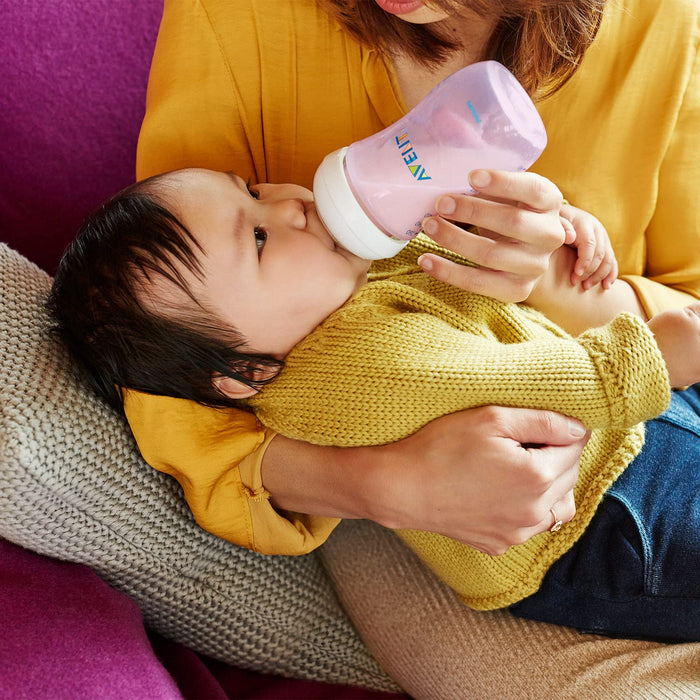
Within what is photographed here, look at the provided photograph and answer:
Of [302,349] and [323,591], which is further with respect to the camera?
[323,591]

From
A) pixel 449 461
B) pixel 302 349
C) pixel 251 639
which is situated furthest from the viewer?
pixel 251 639

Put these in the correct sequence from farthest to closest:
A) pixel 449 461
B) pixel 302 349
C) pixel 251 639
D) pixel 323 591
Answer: pixel 323 591 → pixel 251 639 → pixel 302 349 → pixel 449 461

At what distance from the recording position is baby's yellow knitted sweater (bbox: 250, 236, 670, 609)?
0.89 m

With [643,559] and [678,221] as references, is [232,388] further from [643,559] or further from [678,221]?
[678,221]

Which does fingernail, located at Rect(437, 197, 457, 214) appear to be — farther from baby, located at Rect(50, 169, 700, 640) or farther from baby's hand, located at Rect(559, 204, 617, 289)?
baby's hand, located at Rect(559, 204, 617, 289)

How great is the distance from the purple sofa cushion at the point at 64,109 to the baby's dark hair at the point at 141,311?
372 mm

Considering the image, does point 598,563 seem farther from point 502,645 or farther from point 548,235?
point 548,235

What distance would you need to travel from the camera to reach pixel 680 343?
939mm

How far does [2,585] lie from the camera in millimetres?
922

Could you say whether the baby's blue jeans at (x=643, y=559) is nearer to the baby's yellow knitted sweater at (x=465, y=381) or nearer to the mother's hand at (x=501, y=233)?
the baby's yellow knitted sweater at (x=465, y=381)

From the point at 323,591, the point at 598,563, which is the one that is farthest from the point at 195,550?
the point at 598,563

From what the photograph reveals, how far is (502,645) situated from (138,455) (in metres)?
0.63

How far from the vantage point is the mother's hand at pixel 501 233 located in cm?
88

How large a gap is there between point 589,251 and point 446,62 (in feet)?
1.22
